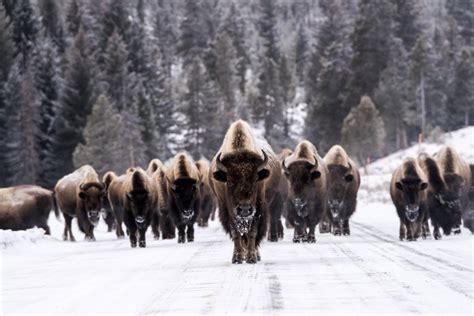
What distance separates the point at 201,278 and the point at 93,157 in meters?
47.3

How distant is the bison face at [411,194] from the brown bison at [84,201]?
30.6 feet

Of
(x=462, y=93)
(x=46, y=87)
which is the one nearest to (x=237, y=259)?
(x=46, y=87)

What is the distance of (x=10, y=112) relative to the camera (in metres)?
64.5

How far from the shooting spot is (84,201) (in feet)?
77.2

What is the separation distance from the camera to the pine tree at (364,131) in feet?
228

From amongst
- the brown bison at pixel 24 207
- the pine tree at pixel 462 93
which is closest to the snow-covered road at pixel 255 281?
the brown bison at pixel 24 207

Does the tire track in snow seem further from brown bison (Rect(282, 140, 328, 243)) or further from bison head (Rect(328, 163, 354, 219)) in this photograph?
bison head (Rect(328, 163, 354, 219))

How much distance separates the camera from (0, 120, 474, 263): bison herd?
12.0m

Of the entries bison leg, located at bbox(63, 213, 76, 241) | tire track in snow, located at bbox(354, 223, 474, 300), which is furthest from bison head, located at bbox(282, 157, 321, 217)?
bison leg, located at bbox(63, 213, 76, 241)

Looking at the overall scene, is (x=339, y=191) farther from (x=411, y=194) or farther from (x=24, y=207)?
(x=24, y=207)

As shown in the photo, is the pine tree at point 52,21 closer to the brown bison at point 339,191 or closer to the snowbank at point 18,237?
the snowbank at point 18,237

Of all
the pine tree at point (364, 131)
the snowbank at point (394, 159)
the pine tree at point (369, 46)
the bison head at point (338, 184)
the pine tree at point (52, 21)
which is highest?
the pine tree at point (52, 21)

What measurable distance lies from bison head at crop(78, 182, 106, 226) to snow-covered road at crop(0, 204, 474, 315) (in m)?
7.25

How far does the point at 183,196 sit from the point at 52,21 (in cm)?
8046
